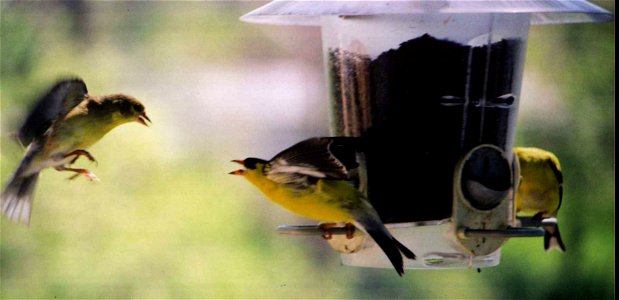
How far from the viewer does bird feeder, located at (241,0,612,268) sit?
2.88 meters

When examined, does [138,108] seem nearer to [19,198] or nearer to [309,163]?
[19,198]

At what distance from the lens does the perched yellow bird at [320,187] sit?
267 cm

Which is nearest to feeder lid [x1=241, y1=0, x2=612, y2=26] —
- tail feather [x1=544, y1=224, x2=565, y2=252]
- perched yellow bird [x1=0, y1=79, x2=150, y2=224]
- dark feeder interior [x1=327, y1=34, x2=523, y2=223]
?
dark feeder interior [x1=327, y1=34, x2=523, y2=223]

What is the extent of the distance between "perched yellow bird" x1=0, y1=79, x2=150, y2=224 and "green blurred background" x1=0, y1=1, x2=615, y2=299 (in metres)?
2.15

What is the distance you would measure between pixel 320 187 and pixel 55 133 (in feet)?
2.19

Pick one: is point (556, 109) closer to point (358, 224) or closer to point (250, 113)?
point (250, 113)

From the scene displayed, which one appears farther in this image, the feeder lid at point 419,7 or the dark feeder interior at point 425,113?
the dark feeder interior at point 425,113

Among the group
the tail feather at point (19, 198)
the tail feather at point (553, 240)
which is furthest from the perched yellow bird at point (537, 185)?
the tail feather at point (19, 198)

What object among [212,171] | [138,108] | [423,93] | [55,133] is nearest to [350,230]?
[423,93]

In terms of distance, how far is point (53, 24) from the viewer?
5363 mm

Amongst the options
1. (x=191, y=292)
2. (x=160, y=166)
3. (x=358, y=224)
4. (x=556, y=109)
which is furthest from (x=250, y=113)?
(x=358, y=224)

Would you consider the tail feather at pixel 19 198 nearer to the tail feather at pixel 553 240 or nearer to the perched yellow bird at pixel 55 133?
the perched yellow bird at pixel 55 133

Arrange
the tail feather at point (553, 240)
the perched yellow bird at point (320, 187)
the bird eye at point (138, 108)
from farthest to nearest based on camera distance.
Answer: the tail feather at point (553, 240), the bird eye at point (138, 108), the perched yellow bird at point (320, 187)

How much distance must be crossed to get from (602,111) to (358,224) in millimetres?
2495
